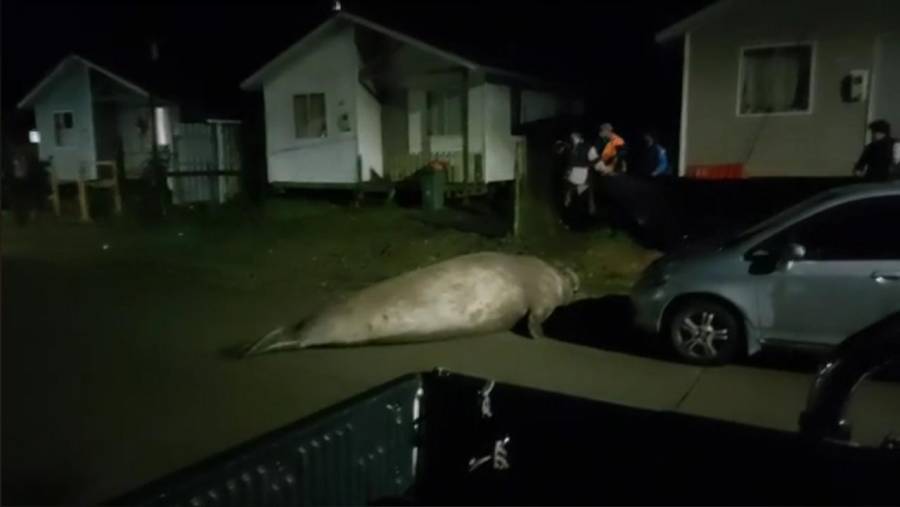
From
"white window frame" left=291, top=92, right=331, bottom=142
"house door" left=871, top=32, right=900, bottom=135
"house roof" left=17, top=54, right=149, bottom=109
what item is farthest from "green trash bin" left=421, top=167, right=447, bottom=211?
"house door" left=871, top=32, right=900, bottom=135

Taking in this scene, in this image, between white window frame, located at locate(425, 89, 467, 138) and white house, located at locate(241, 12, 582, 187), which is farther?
white window frame, located at locate(425, 89, 467, 138)

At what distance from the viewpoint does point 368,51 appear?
12.8 m

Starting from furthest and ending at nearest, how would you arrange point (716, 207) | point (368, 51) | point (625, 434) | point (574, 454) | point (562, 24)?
point (368, 51) → point (562, 24) → point (716, 207) → point (574, 454) → point (625, 434)

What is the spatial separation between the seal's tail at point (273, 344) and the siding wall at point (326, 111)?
732cm

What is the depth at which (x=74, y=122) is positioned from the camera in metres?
10.4

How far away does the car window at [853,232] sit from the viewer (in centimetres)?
464

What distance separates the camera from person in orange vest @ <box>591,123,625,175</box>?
8188mm

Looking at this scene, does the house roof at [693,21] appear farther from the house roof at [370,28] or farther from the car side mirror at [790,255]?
the car side mirror at [790,255]

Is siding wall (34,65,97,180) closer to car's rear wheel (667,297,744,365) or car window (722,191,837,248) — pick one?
car's rear wheel (667,297,744,365)

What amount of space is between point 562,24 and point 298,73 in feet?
19.2

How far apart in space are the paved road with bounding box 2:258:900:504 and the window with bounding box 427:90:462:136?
614cm

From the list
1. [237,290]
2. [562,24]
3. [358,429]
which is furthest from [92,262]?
[358,429]

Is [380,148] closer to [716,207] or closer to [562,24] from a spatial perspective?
[562,24]

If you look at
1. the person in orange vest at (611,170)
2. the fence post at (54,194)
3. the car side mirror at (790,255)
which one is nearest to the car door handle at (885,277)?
the car side mirror at (790,255)
